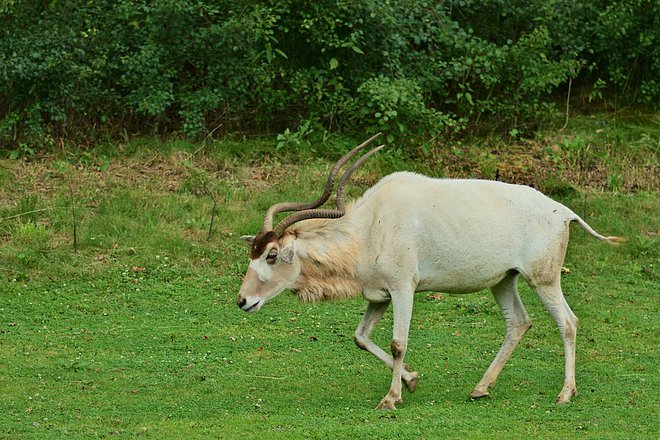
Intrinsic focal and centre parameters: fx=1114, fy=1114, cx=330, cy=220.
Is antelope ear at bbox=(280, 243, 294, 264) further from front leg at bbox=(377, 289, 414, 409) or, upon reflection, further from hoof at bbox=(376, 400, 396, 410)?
hoof at bbox=(376, 400, 396, 410)

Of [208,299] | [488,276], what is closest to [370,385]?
[488,276]

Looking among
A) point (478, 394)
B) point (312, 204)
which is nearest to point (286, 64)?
point (312, 204)

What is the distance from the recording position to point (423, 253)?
8719mm

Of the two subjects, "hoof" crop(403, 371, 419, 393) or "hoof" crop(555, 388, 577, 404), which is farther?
"hoof" crop(403, 371, 419, 393)

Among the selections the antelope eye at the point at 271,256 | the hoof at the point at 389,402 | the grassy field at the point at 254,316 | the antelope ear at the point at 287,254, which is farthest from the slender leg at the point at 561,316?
the antelope eye at the point at 271,256

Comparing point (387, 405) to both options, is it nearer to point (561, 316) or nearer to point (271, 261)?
point (271, 261)

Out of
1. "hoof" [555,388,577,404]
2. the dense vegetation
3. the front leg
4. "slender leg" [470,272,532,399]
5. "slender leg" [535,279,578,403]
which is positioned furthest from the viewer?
the dense vegetation

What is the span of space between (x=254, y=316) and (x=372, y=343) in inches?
95.4

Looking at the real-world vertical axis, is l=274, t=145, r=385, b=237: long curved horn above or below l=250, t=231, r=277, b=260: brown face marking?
above

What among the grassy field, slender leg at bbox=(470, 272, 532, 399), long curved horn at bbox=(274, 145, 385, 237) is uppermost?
long curved horn at bbox=(274, 145, 385, 237)

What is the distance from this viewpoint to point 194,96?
604 inches

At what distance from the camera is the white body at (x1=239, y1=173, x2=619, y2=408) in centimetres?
870

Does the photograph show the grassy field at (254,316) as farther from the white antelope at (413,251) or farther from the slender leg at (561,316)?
the white antelope at (413,251)

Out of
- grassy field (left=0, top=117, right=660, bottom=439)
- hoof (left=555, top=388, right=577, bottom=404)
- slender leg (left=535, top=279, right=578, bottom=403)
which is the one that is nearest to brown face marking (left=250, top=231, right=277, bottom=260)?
grassy field (left=0, top=117, right=660, bottom=439)
